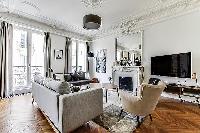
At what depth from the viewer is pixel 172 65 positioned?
5.09 metres

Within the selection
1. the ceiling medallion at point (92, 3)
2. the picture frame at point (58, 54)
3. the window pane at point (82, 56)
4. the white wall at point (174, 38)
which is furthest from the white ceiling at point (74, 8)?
the window pane at point (82, 56)

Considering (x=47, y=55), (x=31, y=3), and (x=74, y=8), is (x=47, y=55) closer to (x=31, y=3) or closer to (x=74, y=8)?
(x=31, y=3)

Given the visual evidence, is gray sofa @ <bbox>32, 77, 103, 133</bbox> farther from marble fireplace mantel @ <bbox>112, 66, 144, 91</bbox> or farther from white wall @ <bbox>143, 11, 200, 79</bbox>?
white wall @ <bbox>143, 11, 200, 79</bbox>

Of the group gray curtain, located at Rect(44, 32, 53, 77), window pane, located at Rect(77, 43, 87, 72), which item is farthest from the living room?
window pane, located at Rect(77, 43, 87, 72)

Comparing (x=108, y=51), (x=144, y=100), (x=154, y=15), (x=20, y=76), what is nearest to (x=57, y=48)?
(x=20, y=76)

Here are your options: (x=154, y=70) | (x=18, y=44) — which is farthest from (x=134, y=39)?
(x=18, y=44)

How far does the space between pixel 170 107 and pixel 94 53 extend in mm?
5743

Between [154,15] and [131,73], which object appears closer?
[154,15]

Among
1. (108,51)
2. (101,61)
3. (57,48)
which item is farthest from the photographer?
(101,61)

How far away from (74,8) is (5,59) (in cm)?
310

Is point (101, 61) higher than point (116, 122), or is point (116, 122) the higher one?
point (101, 61)

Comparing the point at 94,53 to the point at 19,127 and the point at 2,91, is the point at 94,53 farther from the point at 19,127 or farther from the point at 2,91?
the point at 19,127

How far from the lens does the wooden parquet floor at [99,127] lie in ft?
9.33

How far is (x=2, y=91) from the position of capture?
5316mm
